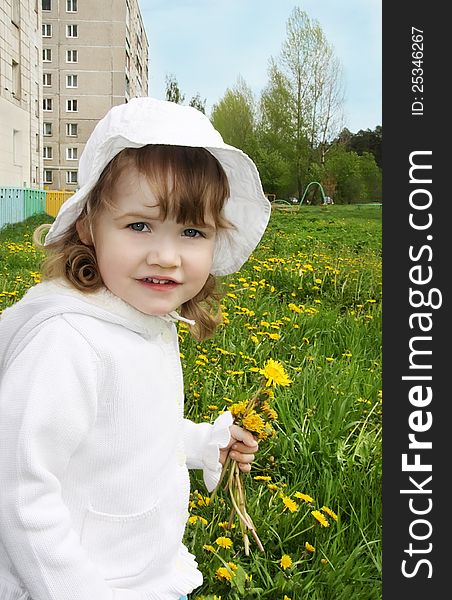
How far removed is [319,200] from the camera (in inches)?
1071

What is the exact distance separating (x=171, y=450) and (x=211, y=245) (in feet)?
1.18

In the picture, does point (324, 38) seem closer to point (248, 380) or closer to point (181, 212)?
point (248, 380)

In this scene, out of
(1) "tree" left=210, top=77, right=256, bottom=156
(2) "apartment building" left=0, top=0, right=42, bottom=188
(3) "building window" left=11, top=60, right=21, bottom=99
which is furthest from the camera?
(1) "tree" left=210, top=77, right=256, bottom=156

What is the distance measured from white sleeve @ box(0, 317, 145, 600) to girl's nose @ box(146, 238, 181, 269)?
19 cm

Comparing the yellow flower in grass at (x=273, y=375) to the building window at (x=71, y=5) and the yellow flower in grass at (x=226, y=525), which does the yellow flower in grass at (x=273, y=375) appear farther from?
the building window at (x=71, y=5)

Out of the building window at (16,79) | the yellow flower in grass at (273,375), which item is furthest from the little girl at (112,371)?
the building window at (16,79)

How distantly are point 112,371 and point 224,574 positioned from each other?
0.82 meters

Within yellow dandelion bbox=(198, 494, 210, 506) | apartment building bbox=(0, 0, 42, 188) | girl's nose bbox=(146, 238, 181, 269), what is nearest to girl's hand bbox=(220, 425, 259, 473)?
yellow dandelion bbox=(198, 494, 210, 506)

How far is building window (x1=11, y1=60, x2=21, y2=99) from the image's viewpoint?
17391mm

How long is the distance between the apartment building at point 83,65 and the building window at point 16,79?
19.7m

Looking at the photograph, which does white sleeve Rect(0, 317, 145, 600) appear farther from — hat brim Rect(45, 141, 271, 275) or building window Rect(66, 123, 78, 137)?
building window Rect(66, 123, 78, 137)

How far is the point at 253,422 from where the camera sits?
165 centimetres

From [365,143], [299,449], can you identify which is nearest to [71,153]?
[365,143]

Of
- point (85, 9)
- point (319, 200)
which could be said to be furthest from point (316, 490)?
point (85, 9)
